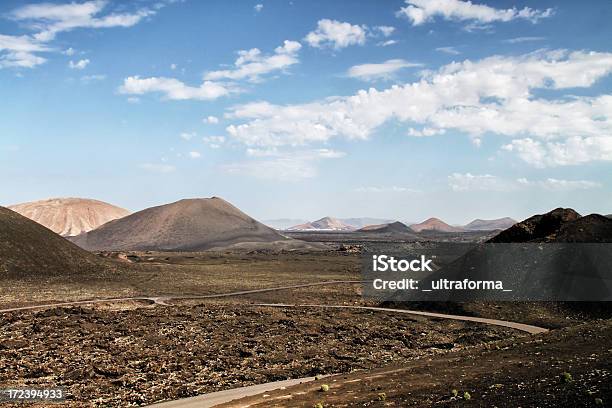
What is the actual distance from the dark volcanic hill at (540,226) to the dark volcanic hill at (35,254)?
77.4 meters

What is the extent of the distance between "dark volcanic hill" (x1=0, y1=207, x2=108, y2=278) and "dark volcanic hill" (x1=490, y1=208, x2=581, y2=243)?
77427mm

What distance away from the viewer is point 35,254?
10644 cm

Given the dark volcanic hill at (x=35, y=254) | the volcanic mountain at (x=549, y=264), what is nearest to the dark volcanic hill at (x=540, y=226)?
the volcanic mountain at (x=549, y=264)

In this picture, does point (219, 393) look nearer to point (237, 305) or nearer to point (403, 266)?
point (237, 305)

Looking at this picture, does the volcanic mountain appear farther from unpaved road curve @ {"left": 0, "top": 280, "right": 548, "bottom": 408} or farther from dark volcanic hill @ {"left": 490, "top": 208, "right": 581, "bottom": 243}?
unpaved road curve @ {"left": 0, "top": 280, "right": 548, "bottom": 408}

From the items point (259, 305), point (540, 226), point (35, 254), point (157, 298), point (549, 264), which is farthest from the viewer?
point (35, 254)

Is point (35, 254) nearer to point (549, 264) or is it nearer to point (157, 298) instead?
point (157, 298)

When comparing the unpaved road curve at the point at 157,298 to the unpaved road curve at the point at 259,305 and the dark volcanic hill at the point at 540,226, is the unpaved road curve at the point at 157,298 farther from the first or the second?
the dark volcanic hill at the point at 540,226

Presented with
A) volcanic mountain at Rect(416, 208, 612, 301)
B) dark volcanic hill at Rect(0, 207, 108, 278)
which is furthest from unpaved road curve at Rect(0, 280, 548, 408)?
dark volcanic hill at Rect(0, 207, 108, 278)

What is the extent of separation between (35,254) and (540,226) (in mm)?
91022

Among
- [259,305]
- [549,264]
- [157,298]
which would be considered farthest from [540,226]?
[157,298]

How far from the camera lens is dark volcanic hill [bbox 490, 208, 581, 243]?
77250mm

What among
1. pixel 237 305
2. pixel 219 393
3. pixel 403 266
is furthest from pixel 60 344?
pixel 403 266

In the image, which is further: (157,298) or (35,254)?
(35,254)
